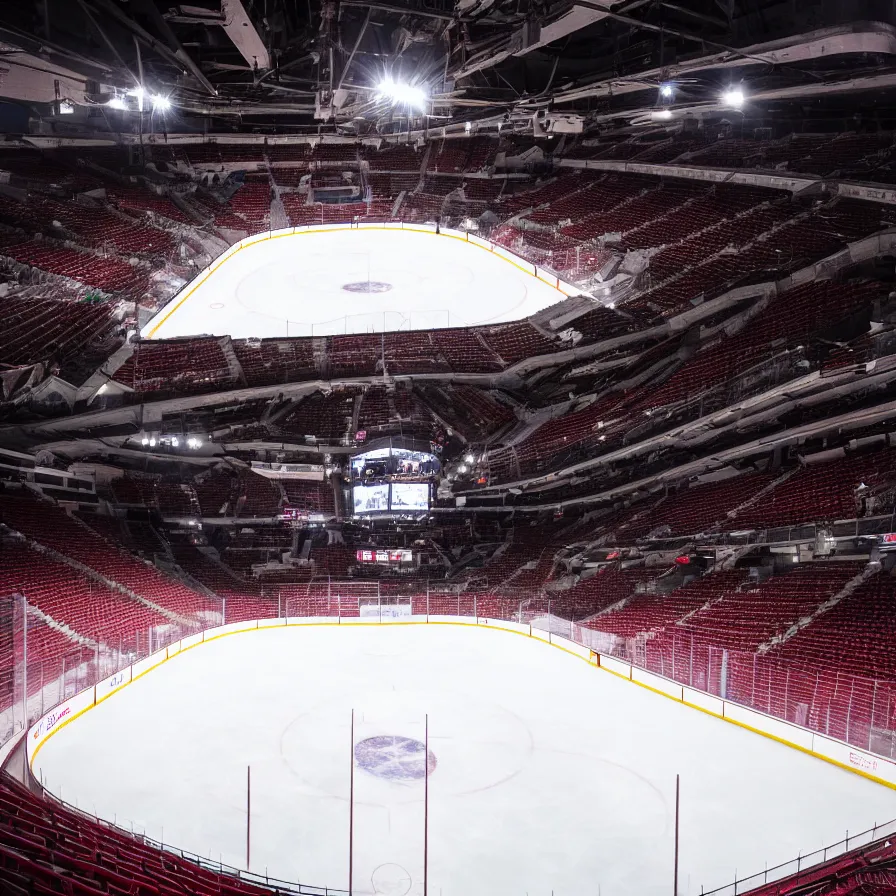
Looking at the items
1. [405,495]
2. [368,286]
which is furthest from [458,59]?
[405,495]

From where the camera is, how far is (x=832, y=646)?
9.52m

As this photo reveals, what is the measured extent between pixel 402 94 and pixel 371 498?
851cm

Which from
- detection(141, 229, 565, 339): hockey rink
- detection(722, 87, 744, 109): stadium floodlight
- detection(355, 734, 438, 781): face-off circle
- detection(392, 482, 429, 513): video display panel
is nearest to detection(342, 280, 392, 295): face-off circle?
detection(141, 229, 565, 339): hockey rink

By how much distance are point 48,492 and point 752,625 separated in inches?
587

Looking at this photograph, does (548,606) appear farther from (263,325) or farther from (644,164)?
(644,164)

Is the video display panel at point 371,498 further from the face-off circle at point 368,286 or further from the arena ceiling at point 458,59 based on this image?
Answer: the arena ceiling at point 458,59

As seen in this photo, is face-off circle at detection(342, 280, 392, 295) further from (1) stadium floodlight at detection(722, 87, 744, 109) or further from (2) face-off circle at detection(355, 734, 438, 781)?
(2) face-off circle at detection(355, 734, 438, 781)

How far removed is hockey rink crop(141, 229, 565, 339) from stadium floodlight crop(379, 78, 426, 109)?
10.9 feet

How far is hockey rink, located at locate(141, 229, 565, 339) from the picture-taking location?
48.6 feet

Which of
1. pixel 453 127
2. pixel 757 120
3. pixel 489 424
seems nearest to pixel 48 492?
pixel 489 424

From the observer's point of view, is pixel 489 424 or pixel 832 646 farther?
pixel 489 424

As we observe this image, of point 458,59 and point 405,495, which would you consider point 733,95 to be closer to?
point 458,59

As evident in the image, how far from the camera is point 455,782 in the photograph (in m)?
7.30

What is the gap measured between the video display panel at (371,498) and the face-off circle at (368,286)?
4472 millimetres
